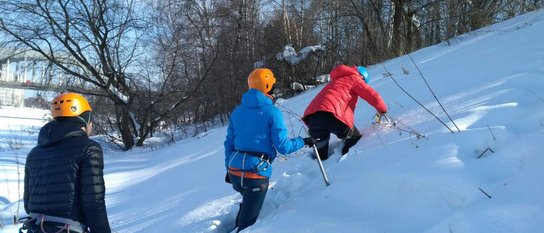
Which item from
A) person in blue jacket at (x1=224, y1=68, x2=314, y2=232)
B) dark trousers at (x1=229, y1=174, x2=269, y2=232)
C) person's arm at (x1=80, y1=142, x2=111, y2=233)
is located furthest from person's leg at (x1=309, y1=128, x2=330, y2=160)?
person's arm at (x1=80, y1=142, x2=111, y2=233)

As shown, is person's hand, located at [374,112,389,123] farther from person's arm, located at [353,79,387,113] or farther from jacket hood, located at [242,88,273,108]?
jacket hood, located at [242,88,273,108]

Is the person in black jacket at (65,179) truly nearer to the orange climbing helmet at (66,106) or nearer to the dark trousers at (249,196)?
the orange climbing helmet at (66,106)

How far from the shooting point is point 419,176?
3207mm

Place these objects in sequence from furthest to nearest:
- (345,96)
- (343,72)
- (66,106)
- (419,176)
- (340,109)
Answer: (343,72) → (345,96) → (340,109) → (419,176) → (66,106)

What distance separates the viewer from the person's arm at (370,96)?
16.0ft

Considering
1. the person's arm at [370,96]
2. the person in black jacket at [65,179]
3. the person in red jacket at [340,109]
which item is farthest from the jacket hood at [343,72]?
the person in black jacket at [65,179]

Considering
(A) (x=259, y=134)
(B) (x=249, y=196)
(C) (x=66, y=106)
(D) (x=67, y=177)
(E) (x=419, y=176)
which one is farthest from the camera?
(B) (x=249, y=196)

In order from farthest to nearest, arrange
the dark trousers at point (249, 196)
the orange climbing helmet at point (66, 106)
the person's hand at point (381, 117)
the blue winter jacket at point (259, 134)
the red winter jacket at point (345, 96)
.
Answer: the person's hand at point (381, 117)
the red winter jacket at point (345, 96)
the dark trousers at point (249, 196)
the blue winter jacket at point (259, 134)
the orange climbing helmet at point (66, 106)

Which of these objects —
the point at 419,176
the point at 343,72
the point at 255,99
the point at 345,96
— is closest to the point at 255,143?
the point at 255,99

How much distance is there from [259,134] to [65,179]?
1.53 m

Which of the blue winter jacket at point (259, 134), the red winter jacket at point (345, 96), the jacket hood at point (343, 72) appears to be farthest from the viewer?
the jacket hood at point (343, 72)

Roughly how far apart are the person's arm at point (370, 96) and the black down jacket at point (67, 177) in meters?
2.98

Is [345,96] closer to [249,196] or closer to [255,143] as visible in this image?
[255,143]

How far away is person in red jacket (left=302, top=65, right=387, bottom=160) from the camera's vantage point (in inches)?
193
